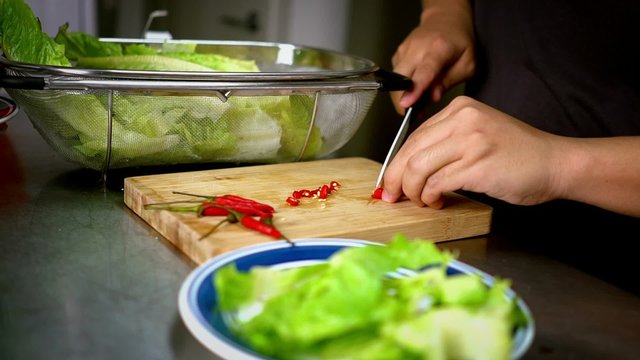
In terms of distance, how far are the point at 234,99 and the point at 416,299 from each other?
24.3 inches

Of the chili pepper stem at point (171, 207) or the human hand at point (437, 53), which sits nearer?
the chili pepper stem at point (171, 207)

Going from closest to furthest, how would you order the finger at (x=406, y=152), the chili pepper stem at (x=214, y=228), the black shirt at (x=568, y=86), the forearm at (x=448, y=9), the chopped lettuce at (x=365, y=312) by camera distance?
the chopped lettuce at (x=365, y=312), the chili pepper stem at (x=214, y=228), the finger at (x=406, y=152), the black shirt at (x=568, y=86), the forearm at (x=448, y=9)

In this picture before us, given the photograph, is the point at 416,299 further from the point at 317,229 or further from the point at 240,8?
the point at 240,8

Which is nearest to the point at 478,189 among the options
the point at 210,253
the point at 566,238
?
the point at 566,238

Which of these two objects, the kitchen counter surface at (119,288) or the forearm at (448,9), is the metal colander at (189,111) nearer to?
the kitchen counter surface at (119,288)

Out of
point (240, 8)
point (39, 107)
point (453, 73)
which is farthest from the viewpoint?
point (240, 8)

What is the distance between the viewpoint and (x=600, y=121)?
129cm

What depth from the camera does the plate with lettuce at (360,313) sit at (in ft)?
1.67

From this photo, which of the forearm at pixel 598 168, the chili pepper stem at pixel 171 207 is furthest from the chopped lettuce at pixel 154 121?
the forearm at pixel 598 168

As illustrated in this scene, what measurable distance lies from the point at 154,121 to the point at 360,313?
63cm

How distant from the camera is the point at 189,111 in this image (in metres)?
1.09

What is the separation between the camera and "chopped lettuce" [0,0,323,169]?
1056 millimetres

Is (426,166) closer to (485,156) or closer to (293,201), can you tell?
(485,156)

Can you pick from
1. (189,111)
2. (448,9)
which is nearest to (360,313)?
(189,111)
